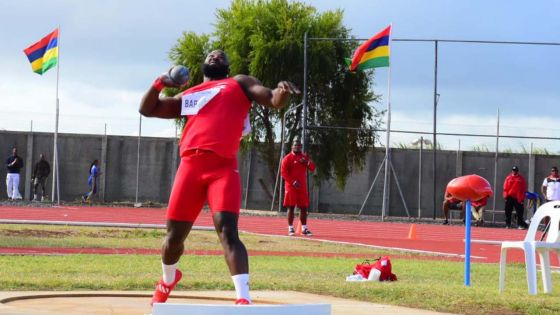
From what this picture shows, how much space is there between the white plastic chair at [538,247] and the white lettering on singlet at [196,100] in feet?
14.5

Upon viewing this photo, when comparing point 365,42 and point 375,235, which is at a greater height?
point 365,42

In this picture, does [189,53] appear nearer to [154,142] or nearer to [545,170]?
[154,142]

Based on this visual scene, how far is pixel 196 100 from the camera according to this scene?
9008mm

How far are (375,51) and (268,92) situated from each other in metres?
26.3

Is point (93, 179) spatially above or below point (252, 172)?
below

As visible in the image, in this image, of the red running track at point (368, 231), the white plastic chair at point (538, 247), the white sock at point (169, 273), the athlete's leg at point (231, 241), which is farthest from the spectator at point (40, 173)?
the athlete's leg at point (231, 241)

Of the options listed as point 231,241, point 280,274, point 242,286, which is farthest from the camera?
point 280,274

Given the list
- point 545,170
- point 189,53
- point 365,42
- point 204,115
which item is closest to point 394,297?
point 204,115

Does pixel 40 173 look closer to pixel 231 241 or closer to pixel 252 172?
pixel 252 172

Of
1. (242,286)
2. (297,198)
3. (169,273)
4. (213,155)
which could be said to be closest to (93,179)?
(297,198)

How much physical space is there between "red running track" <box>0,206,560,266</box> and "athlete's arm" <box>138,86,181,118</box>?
36.2 ft

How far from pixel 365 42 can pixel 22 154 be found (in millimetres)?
16166

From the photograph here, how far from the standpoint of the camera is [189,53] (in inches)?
1727

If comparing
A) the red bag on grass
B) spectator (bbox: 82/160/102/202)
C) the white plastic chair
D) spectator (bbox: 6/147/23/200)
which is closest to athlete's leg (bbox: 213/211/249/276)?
the white plastic chair
